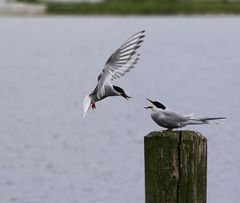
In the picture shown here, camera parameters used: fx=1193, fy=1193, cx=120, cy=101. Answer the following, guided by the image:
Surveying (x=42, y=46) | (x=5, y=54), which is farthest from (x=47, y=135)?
(x=42, y=46)

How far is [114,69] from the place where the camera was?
330 inches

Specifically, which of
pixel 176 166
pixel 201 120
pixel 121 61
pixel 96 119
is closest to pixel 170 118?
pixel 201 120

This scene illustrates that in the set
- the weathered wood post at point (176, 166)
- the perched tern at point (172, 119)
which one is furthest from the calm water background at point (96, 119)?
the weathered wood post at point (176, 166)

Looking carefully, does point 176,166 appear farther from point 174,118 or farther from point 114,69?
point 114,69

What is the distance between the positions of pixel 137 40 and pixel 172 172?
112 cm

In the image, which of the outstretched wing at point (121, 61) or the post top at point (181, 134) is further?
the outstretched wing at point (121, 61)

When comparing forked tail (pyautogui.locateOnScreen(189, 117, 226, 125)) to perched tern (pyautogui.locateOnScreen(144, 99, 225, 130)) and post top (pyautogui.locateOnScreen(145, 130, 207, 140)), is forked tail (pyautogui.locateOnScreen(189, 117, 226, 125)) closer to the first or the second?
perched tern (pyautogui.locateOnScreen(144, 99, 225, 130))

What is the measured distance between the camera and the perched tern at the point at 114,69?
26.7 ft

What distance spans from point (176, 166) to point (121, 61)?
1207 mm

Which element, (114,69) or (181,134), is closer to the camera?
(181,134)

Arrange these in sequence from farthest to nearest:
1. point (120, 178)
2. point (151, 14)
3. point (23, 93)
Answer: point (151, 14) < point (23, 93) < point (120, 178)

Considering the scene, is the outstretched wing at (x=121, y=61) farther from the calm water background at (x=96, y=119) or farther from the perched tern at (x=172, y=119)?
the calm water background at (x=96, y=119)

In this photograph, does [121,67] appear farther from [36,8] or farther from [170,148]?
[36,8]

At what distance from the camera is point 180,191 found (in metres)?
→ 7.43
